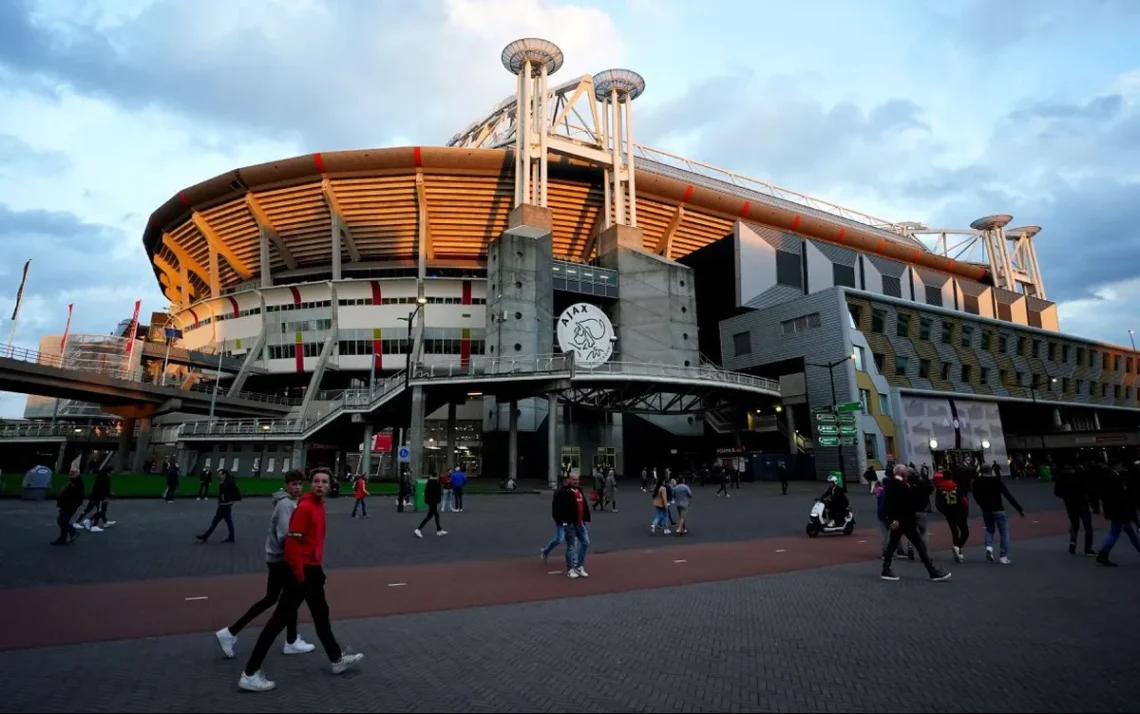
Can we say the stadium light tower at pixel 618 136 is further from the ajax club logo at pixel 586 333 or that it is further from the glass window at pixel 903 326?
the glass window at pixel 903 326

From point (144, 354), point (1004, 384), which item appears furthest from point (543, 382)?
point (1004, 384)

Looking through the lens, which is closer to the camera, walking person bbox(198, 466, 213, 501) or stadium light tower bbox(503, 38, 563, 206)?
walking person bbox(198, 466, 213, 501)

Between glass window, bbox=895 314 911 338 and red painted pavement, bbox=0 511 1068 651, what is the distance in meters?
38.7

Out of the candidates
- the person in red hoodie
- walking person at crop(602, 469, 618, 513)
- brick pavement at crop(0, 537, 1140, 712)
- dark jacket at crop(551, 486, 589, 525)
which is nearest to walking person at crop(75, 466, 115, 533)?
brick pavement at crop(0, 537, 1140, 712)

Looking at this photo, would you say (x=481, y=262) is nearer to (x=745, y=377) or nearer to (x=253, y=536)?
(x=745, y=377)

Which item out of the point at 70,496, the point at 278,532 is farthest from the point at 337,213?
the point at 278,532

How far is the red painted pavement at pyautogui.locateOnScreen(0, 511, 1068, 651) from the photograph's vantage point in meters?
6.91

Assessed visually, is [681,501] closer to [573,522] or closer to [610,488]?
[573,522]

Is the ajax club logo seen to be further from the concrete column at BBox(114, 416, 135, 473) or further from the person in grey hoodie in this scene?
the person in grey hoodie

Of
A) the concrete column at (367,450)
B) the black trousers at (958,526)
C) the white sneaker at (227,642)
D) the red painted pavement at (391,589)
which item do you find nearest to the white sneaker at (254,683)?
the white sneaker at (227,642)

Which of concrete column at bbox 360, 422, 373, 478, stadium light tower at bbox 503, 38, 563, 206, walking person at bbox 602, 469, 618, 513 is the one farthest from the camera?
stadium light tower at bbox 503, 38, 563, 206

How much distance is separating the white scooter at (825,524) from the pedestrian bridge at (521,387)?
19929mm

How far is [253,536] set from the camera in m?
14.5

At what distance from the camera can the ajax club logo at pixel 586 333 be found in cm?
A: 4656
